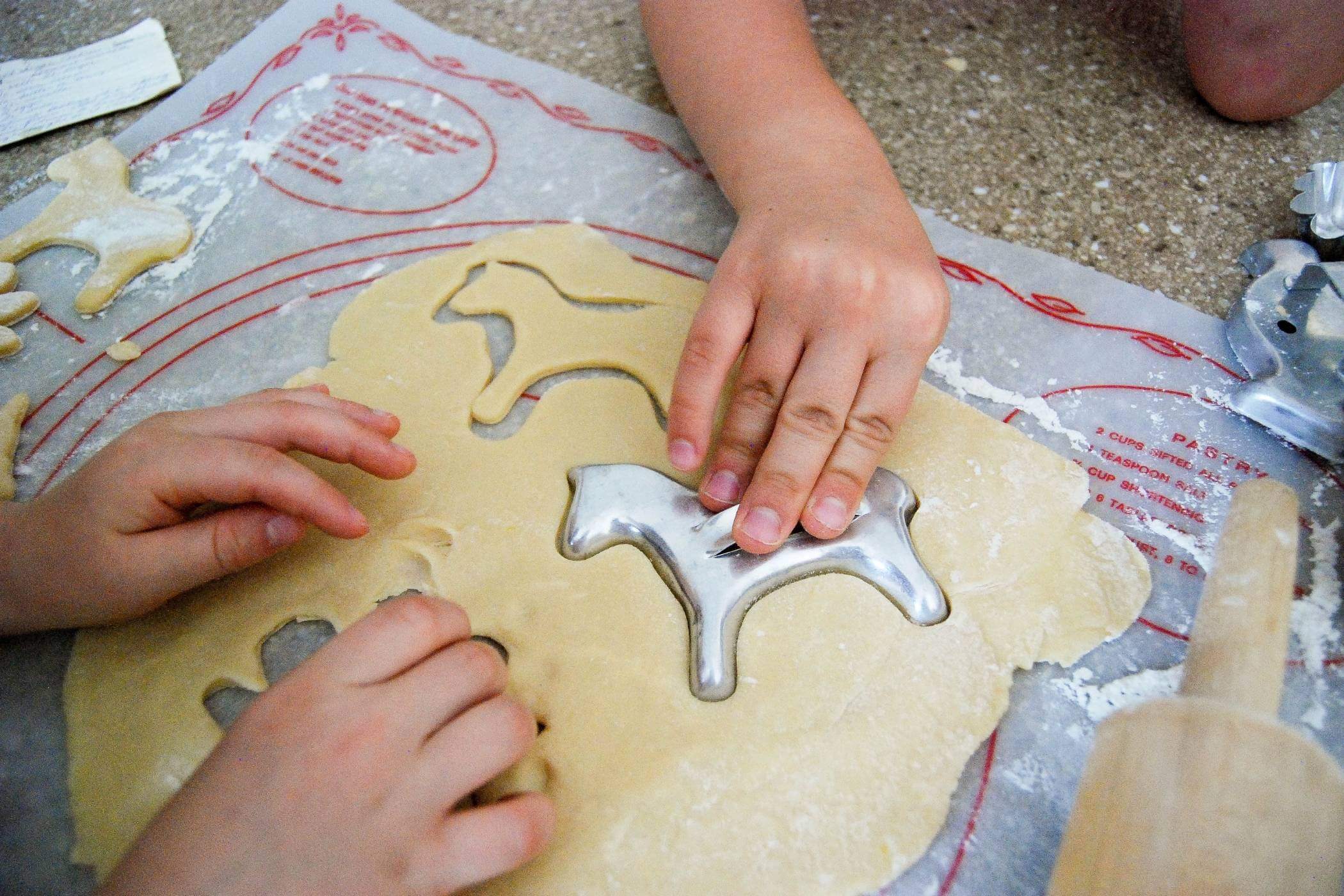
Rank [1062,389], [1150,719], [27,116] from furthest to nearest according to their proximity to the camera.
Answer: [27,116], [1062,389], [1150,719]

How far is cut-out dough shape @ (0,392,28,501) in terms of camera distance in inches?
28.4

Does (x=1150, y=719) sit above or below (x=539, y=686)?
above

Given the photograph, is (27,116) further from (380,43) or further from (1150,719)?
(1150,719)

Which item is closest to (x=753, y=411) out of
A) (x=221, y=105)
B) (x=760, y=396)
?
(x=760, y=396)

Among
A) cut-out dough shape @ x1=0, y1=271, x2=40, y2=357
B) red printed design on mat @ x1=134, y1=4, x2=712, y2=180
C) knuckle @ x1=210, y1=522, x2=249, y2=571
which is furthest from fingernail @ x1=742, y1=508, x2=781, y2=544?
cut-out dough shape @ x1=0, y1=271, x2=40, y2=357

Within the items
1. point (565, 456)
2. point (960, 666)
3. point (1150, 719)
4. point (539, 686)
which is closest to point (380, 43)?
point (565, 456)

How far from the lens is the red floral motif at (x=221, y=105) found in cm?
100

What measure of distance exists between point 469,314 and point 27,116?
0.65 m

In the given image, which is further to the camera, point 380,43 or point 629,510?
point 380,43

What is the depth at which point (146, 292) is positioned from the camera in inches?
33.6

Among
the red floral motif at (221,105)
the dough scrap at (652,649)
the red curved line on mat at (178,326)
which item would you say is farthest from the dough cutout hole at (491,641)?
the red floral motif at (221,105)

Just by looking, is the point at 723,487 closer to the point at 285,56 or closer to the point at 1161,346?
the point at 1161,346

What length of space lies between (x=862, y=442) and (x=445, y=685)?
33 centimetres

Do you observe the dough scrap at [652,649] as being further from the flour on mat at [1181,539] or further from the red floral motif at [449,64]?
the red floral motif at [449,64]
